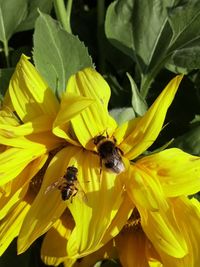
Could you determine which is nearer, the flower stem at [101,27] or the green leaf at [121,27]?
the green leaf at [121,27]

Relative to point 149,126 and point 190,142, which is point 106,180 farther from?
point 190,142

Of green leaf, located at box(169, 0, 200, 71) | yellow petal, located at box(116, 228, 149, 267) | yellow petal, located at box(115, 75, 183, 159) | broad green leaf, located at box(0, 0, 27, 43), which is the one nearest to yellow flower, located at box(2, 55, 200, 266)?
yellow petal, located at box(115, 75, 183, 159)

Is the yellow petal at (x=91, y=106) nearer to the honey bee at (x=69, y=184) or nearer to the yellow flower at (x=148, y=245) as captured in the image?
the honey bee at (x=69, y=184)

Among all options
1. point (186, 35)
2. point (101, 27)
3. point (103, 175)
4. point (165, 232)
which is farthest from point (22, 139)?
point (101, 27)

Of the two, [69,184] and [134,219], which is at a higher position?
[69,184]

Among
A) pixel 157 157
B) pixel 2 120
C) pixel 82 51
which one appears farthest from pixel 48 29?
pixel 157 157

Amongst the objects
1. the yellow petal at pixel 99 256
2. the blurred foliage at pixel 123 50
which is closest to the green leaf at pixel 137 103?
the blurred foliage at pixel 123 50
